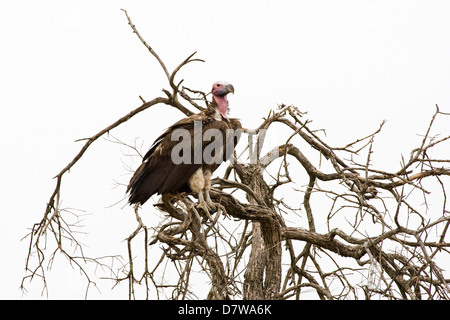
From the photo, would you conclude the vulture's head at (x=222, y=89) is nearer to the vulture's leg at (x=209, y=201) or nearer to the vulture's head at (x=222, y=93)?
the vulture's head at (x=222, y=93)

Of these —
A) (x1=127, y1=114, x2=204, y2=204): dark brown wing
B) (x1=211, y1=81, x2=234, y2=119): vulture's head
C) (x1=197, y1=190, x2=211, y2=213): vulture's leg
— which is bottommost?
(x1=197, y1=190, x2=211, y2=213): vulture's leg

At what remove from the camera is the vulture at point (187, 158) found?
479cm

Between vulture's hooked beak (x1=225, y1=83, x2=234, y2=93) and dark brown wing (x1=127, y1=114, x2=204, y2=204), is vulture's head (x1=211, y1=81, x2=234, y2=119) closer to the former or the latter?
vulture's hooked beak (x1=225, y1=83, x2=234, y2=93)

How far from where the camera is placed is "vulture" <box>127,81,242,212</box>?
15.7ft

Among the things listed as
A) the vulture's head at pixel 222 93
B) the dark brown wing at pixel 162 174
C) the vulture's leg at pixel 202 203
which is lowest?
the vulture's leg at pixel 202 203

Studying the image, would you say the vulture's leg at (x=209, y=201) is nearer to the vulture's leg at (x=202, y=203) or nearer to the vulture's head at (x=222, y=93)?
the vulture's leg at (x=202, y=203)

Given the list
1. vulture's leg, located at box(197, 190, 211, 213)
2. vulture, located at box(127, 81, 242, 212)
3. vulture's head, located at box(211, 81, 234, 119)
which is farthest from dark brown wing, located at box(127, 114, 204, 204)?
vulture's head, located at box(211, 81, 234, 119)

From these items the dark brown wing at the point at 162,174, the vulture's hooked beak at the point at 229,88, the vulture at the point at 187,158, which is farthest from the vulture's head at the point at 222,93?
the dark brown wing at the point at 162,174

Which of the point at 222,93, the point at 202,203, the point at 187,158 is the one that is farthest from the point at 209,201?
the point at 222,93

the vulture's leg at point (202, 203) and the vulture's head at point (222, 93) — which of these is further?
the vulture's head at point (222, 93)

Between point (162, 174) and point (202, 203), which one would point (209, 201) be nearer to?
point (202, 203)

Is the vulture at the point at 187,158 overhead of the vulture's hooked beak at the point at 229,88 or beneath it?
beneath
